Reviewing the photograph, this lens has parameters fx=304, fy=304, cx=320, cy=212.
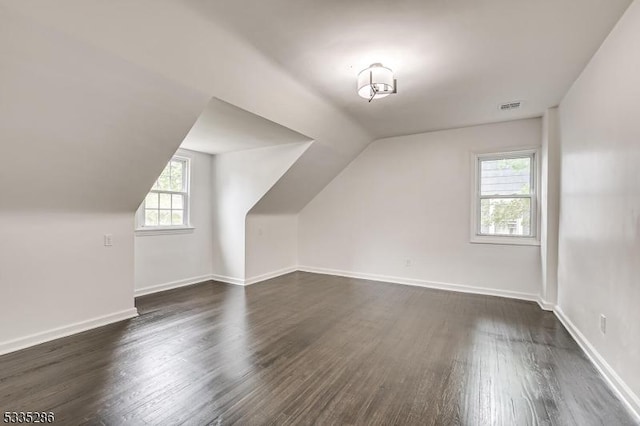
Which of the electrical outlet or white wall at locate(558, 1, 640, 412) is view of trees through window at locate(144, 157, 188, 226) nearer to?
white wall at locate(558, 1, 640, 412)

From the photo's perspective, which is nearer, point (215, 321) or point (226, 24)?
point (226, 24)

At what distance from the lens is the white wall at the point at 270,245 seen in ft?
17.0

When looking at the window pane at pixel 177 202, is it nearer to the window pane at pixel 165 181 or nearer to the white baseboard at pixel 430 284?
the window pane at pixel 165 181

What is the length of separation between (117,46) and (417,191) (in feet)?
14.2

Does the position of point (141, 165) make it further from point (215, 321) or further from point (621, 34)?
point (621, 34)

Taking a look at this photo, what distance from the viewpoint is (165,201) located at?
189 inches

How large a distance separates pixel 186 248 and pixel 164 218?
24.2 inches

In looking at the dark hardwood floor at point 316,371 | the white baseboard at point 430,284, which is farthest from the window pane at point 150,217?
the white baseboard at point 430,284

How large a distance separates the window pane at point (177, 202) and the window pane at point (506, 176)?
481 centimetres

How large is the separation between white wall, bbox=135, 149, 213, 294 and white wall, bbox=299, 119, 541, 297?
6.61 ft

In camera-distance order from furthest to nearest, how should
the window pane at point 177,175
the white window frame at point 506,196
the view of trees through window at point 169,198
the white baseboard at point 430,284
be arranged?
the window pane at point 177,175 → the view of trees through window at point 169,198 → the white baseboard at point 430,284 → the white window frame at point 506,196

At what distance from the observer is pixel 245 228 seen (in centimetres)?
506

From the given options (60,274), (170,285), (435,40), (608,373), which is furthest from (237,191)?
(608,373)

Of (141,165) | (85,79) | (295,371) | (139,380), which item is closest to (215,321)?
(139,380)
